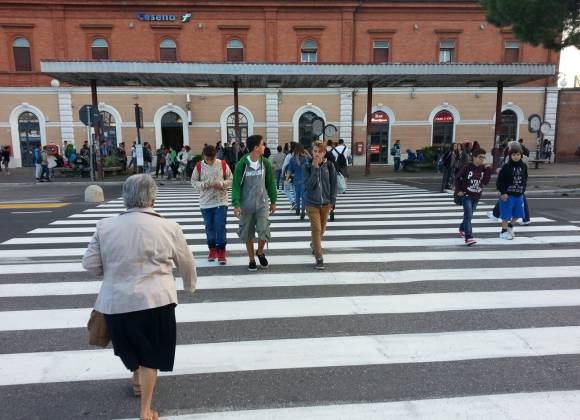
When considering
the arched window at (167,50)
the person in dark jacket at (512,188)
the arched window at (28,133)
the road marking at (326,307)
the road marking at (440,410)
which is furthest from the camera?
the arched window at (167,50)

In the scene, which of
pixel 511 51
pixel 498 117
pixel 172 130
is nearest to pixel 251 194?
pixel 498 117

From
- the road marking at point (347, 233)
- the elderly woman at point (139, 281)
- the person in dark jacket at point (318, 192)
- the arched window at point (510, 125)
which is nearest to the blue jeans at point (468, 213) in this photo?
the road marking at point (347, 233)

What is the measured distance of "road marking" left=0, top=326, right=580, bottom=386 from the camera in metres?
3.74

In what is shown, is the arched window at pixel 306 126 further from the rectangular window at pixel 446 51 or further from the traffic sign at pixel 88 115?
the traffic sign at pixel 88 115

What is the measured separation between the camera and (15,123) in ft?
95.0

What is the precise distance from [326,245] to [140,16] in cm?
2736

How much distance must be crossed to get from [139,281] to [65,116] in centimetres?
3039

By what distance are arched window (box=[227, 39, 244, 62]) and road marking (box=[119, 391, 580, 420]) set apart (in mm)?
30029

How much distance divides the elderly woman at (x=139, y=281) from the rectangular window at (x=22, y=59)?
31.9 metres

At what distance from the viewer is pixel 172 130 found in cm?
3025

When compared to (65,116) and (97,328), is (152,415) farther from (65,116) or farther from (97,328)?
(65,116)

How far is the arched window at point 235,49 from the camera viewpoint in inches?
1201

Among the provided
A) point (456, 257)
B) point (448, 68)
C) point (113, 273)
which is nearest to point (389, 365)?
point (113, 273)

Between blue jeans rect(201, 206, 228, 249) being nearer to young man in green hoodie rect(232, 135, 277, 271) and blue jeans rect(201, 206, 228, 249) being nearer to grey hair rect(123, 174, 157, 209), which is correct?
young man in green hoodie rect(232, 135, 277, 271)
